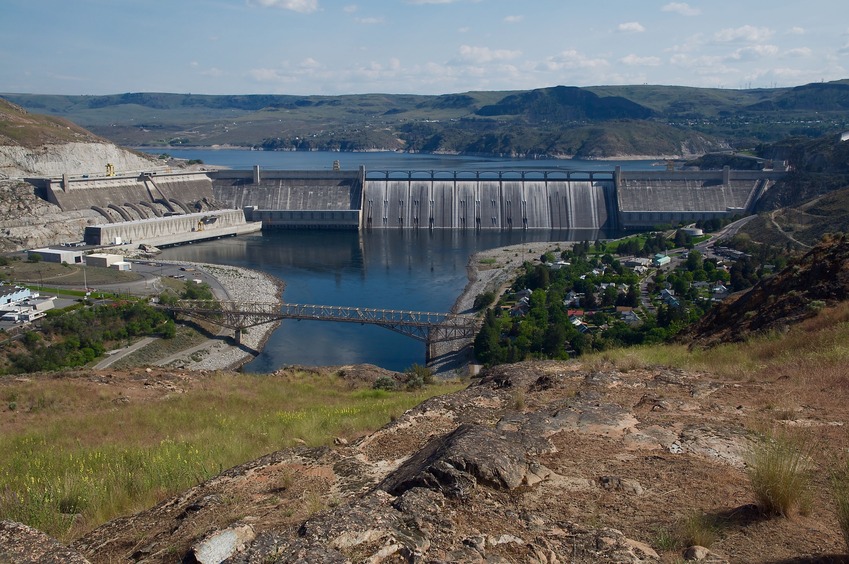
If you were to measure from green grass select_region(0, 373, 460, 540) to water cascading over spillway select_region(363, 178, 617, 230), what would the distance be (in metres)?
41.5

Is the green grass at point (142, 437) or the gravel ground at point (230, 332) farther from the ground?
the green grass at point (142, 437)

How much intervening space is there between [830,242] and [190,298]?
22.5m

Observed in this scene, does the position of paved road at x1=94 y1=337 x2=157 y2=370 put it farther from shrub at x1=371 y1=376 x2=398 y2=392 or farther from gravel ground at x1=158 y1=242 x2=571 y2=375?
shrub at x1=371 y1=376 x2=398 y2=392

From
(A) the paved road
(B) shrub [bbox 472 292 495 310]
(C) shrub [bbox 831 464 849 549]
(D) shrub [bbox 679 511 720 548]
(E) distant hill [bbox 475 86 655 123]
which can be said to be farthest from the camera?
(E) distant hill [bbox 475 86 655 123]

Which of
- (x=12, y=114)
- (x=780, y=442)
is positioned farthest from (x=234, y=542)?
(x=12, y=114)

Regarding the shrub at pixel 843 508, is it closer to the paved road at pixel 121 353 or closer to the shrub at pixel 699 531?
the shrub at pixel 699 531

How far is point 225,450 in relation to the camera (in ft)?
21.8

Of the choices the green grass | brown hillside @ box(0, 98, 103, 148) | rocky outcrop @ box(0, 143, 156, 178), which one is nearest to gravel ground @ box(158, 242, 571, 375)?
the green grass

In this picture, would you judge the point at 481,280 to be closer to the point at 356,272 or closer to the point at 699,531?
the point at 356,272

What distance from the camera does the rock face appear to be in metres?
3.64

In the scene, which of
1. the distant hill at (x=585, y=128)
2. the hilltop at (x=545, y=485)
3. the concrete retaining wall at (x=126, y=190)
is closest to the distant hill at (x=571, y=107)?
the distant hill at (x=585, y=128)

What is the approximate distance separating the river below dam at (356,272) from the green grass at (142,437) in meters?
12.8

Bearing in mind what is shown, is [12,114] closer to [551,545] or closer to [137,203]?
[137,203]

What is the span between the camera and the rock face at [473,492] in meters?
3.64
